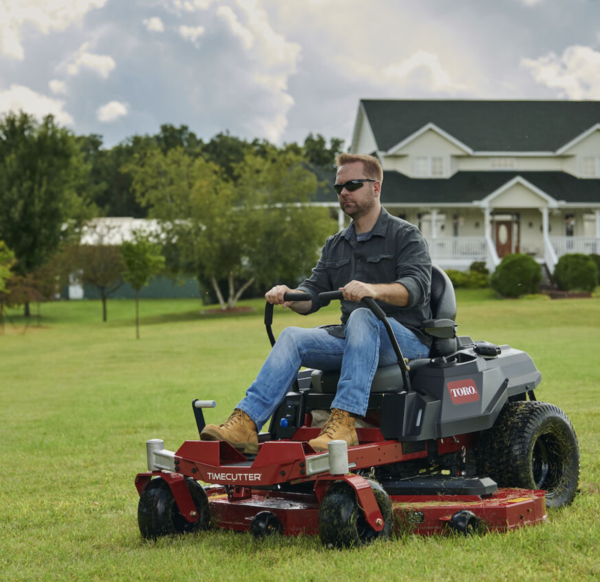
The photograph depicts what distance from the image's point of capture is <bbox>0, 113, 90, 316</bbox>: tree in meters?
45.5

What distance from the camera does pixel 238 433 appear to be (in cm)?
455

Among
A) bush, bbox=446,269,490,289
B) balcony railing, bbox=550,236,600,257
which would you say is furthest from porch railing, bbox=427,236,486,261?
balcony railing, bbox=550,236,600,257

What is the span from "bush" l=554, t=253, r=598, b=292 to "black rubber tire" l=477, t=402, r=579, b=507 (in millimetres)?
29961

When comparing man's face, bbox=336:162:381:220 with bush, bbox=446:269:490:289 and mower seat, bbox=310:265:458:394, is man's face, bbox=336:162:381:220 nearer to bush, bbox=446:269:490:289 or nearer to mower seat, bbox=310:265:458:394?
mower seat, bbox=310:265:458:394

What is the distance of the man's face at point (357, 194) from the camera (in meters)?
4.97

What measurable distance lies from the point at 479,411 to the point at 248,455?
1326 millimetres

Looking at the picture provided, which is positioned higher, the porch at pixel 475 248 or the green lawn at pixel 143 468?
the porch at pixel 475 248

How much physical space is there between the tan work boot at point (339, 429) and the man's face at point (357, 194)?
47.2 inches

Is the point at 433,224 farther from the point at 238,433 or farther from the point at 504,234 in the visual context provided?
the point at 238,433

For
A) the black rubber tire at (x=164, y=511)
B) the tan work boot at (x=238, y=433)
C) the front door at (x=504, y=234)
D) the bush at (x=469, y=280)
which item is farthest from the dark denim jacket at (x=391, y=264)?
the front door at (x=504, y=234)

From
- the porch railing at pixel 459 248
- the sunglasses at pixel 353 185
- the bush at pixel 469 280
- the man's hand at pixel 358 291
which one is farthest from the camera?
the porch railing at pixel 459 248

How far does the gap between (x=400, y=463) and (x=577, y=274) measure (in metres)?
30.8

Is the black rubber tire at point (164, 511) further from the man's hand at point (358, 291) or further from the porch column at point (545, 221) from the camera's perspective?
the porch column at point (545, 221)

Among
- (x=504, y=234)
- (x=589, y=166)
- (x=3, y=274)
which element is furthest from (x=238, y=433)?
(x=589, y=166)
